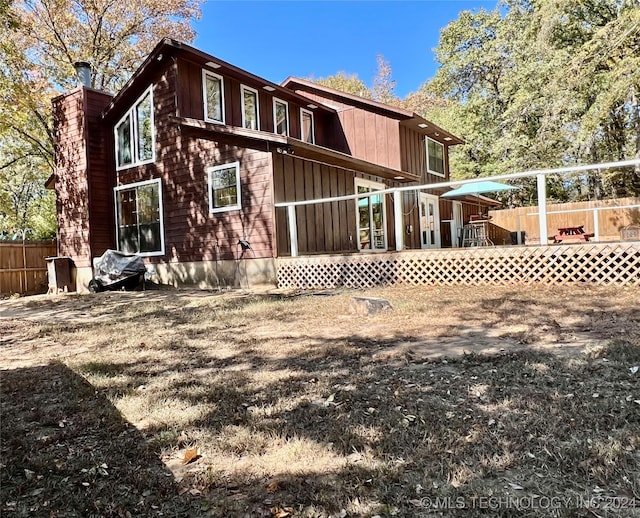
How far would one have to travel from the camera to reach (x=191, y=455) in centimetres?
220

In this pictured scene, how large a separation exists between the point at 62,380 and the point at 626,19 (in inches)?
541

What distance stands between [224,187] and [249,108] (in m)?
3.11

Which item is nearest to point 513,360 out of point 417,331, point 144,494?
point 417,331

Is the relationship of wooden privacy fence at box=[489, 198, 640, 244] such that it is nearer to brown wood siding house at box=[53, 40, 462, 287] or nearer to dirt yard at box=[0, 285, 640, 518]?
brown wood siding house at box=[53, 40, 462, 287]

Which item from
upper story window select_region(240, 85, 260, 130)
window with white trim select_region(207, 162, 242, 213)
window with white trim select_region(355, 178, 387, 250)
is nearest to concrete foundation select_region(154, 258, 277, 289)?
window with white trim select_region(207, 162, 242, 213)

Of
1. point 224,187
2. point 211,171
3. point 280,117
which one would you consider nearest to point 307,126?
point 280,117

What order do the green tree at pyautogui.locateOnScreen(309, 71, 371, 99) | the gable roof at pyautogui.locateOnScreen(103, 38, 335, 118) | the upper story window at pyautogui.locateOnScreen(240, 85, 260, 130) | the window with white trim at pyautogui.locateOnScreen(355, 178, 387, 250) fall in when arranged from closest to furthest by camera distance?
1. the gable roof at pyautogui.locateOnScreen(103, 38, 335, 118)
2. the upper story window at pyautogui.locateOnScreen(240, 85, 260, 130)
3. the window with white trim at pyautogui.locateOnScreen(355, 178, 387, 250)
4. the green tree at pyautogui.locateOnScreen(309, 71, 371, 99)

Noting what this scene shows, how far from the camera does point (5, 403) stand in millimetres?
3084

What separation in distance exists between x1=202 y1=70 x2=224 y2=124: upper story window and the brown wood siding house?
3cm

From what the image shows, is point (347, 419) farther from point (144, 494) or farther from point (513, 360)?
point (513, 360)

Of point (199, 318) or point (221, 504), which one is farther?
point (199, 318)

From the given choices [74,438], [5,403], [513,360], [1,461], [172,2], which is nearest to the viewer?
[1,461]

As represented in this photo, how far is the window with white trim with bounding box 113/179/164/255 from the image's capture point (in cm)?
1210

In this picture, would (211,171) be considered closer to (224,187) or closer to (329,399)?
(224,187)
